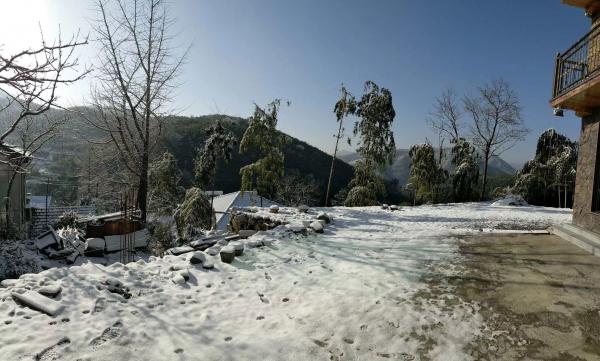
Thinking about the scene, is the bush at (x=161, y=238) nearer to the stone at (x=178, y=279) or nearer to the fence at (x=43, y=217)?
the fence at (x=43, y=217)

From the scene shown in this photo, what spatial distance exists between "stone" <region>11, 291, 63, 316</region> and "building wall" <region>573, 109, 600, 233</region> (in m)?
8.67

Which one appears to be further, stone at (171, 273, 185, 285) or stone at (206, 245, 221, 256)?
stone at (206, 245, 221, 256)

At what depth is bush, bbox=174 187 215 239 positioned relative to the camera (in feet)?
33.5

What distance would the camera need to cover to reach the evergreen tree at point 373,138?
A: 16.8 meters

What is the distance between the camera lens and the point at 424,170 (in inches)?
814

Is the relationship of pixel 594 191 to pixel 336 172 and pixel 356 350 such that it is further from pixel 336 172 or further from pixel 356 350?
pixel 336 172

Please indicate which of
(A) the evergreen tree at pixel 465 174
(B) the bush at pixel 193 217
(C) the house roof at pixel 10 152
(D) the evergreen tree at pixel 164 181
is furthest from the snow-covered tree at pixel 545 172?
(C) the house roof at pixel 10 152

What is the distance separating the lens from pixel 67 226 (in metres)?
13.4

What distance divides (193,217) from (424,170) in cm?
1537

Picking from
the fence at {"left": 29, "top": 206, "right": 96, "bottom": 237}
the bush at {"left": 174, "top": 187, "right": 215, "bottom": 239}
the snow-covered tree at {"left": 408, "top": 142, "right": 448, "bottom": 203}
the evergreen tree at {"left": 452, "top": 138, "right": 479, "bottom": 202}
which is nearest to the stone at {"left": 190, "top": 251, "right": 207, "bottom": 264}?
the bush at {"left": 174, "top": 187, "right": 215, "bottom": 239}

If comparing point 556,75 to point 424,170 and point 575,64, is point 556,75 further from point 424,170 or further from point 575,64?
point 424,170

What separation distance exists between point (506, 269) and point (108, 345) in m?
5.24

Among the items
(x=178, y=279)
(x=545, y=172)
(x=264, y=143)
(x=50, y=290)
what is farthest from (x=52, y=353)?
(x=545, y=172)

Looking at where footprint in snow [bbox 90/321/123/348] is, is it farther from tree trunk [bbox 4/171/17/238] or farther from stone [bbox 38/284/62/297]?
tree trunk [bbox 4/171/17/238]
